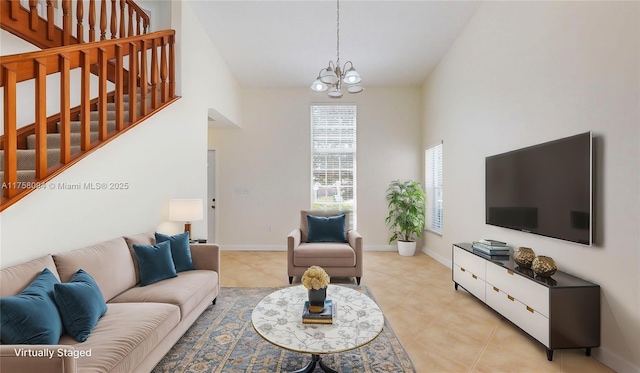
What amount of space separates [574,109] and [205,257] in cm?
347

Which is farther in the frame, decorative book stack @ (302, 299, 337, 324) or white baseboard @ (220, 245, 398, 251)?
→ white baseboard @ (220, 245, 398, 251)

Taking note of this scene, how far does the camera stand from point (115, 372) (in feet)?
4.82

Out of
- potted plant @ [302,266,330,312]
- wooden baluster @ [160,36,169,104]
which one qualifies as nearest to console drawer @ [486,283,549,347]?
potted plant @ [302,266,330,312]

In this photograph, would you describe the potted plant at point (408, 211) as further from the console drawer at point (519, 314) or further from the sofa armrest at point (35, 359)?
the sofa armrest at point (35, 359)

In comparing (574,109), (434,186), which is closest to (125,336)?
(574,109)

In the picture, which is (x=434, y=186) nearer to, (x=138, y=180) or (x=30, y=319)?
(x=138, y=180)

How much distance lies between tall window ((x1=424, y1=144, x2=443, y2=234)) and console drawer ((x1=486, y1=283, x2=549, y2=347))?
7.58 feet

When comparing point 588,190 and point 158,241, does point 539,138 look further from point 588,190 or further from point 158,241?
point 158,241

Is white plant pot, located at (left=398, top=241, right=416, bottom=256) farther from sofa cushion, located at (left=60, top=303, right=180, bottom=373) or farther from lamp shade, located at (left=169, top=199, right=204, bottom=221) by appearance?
sofa cushion, located at (left=60, top=303, right=180, bottom=373)

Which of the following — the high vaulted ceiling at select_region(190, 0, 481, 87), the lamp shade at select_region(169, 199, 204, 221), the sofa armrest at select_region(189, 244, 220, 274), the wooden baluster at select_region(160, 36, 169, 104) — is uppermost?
the high vaulted ceiling at select_region(190, 0, 481, 87)

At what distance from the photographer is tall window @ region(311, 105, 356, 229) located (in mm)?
6012

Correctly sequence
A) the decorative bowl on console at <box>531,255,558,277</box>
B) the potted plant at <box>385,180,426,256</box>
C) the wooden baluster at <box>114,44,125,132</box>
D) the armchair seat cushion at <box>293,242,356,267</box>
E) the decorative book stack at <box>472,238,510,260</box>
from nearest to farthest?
the decorative bowl on console at <box>531,255,558,277</box> < the wooden baluster at <box>114,44,125,132</box> < the decorative book stack at <box>472,238,510,260</box> < the armchair seat cushion at <box>293,242,356,267</box> < the potted plant at <box>385,180,426,256</box>

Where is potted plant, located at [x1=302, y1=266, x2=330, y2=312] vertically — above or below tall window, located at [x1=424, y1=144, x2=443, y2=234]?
below

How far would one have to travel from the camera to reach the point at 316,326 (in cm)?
187
